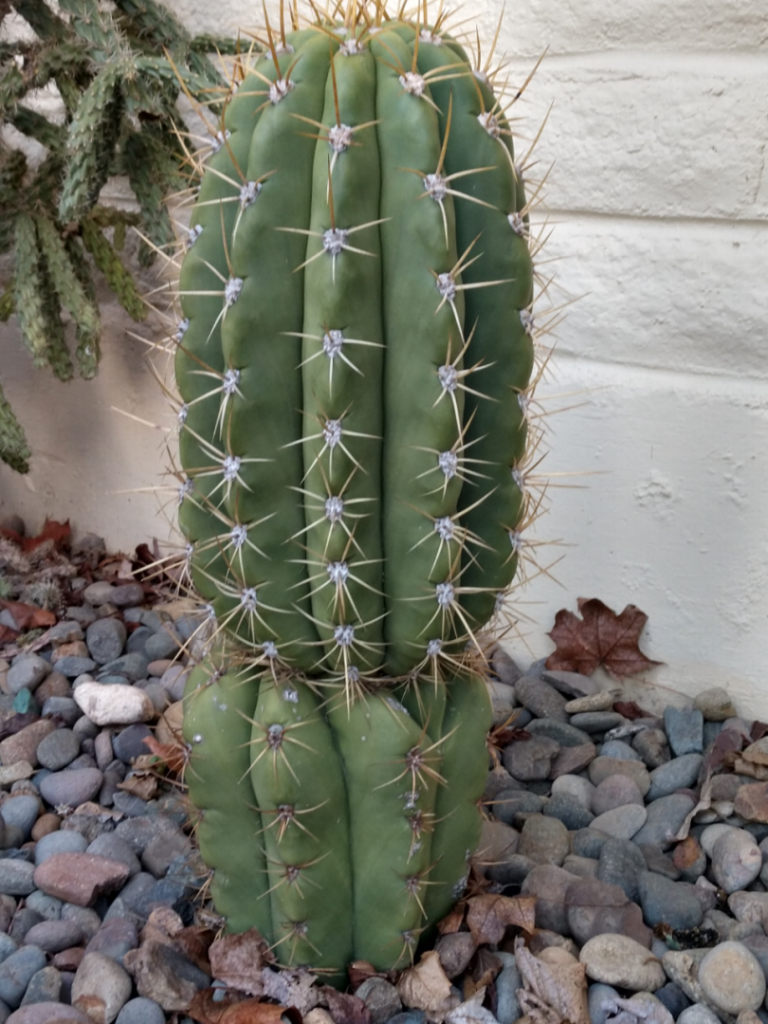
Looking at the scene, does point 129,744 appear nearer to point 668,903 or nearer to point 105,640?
point 105,640

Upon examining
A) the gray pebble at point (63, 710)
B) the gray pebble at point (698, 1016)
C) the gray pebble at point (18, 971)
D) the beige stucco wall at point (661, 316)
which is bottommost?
the gray pebble at point (63, 710)

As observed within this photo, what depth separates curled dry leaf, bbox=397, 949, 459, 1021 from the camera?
3.62 ft

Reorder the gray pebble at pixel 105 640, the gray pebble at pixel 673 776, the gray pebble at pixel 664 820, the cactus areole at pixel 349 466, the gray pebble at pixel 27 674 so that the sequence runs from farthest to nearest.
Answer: the gray pebble at pixel 105 640 < the gray pebble at pixel 27 674 < the gray pebble at pixel 673 776 < the gray pebble at pixel 664 820 < the cactus areole at pixel 349 466

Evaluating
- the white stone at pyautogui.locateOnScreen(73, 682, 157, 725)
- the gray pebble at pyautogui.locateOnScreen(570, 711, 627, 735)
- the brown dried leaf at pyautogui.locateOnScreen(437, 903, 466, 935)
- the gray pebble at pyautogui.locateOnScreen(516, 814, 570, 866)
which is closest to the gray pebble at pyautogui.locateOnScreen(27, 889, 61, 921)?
the white stone at pyautogui.locateOnScreen(73, 682, 157, 725)

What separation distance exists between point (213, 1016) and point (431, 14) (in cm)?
158

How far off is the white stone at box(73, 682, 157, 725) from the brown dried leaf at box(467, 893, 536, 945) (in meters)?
0.70

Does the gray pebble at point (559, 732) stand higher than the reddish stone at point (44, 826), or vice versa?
the reddish stone at point (44, 826)

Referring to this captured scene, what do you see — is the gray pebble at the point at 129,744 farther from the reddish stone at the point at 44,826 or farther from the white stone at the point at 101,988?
the white stone at the point at 101,988

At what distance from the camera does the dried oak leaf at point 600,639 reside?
5.81 feet

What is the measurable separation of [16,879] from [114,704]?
38cm

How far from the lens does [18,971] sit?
1144 mm

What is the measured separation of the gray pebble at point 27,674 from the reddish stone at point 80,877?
0.50m

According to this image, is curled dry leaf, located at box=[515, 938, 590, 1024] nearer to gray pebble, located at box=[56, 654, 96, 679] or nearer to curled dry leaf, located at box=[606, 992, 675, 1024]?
curled dry leaf, located at box=[606, 992, 675, 1024]

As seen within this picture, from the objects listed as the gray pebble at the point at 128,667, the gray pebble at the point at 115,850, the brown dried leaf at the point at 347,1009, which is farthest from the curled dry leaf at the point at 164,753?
the brown dried leaf at the point at 347,1009
